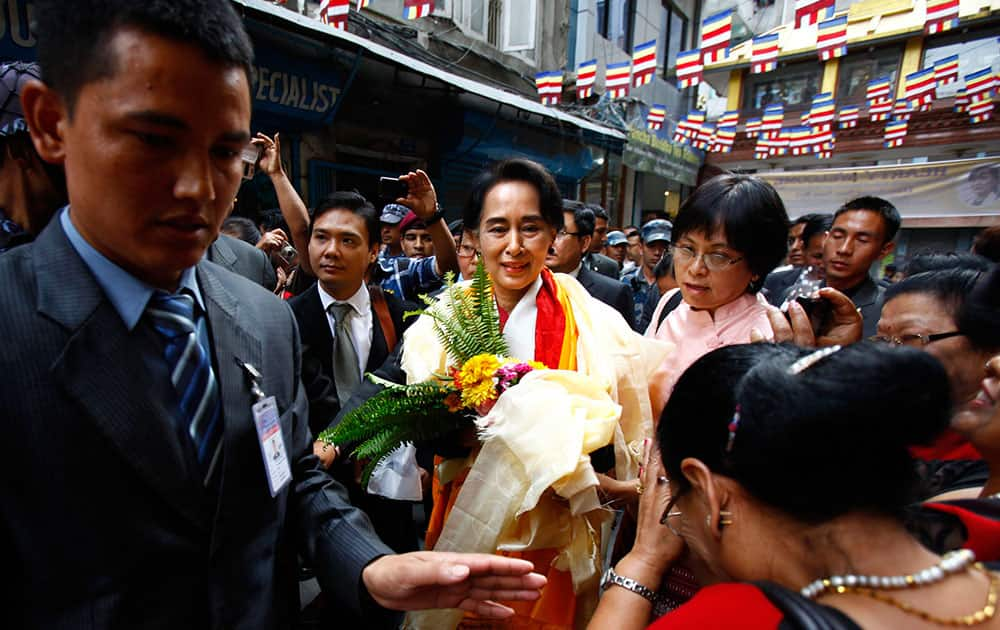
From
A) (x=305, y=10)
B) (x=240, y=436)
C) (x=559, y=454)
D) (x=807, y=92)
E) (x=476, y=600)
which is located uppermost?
(x=807, y=92)

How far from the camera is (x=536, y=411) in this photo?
128 cm

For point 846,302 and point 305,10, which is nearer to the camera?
point 846,302

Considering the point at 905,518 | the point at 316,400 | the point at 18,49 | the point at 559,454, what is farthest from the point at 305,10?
the point at 905,518

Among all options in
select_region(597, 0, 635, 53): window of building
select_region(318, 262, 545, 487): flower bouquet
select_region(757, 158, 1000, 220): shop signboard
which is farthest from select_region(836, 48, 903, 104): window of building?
select_region(318, 262, 545, 487): flower bouquet

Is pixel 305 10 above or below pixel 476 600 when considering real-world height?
above

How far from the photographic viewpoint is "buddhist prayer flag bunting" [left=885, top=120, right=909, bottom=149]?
43.2 ft

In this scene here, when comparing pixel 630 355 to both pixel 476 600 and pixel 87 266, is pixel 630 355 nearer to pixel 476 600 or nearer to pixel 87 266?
pixel 476 600

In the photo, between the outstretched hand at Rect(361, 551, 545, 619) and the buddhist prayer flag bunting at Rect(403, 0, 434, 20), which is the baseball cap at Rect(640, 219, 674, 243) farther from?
the outstretched hand at Rect(361, 551, 545, 619)

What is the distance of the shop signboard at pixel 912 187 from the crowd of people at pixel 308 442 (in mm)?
13201

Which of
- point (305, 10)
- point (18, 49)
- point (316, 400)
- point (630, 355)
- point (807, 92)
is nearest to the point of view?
point (630, 355)

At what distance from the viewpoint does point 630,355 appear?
5.33ft

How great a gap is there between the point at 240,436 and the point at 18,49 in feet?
14.2

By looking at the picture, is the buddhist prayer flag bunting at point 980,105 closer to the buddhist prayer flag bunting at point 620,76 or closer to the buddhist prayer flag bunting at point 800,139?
the buddhist prayer flag bunting at point 800,139

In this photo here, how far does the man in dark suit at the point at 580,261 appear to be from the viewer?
11.8ft
